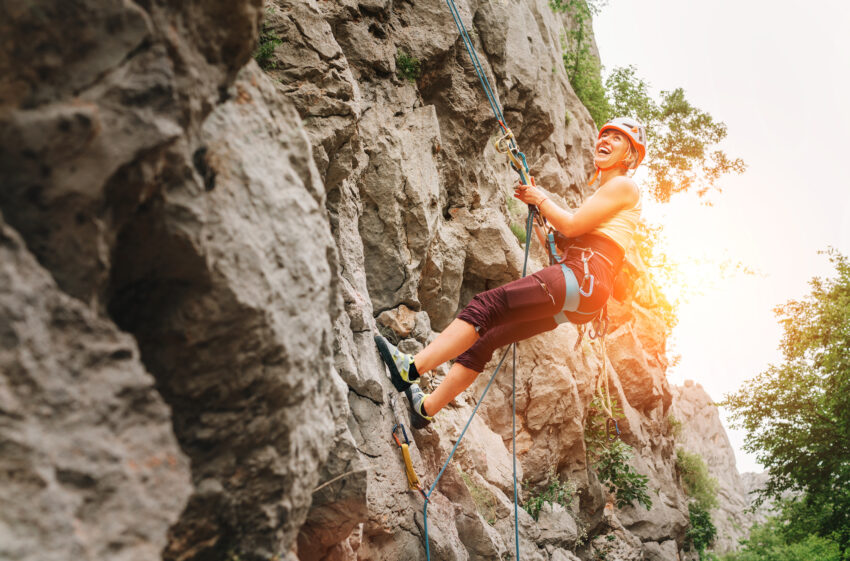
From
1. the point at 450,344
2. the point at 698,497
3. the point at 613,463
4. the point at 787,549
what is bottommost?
the point at 450,344

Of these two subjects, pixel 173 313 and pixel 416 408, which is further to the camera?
pixel 416 408

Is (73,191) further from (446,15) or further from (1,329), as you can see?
(446,15)

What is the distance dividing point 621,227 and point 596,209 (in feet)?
0.88

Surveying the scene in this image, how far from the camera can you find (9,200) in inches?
58.7

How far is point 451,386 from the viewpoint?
4.45m

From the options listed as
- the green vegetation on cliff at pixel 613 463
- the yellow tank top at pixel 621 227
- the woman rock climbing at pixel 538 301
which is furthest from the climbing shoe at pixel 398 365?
the green vegetation on cliff at pixel 613 463

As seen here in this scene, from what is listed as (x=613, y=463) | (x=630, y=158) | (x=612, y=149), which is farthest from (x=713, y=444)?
(x=612, y=149)

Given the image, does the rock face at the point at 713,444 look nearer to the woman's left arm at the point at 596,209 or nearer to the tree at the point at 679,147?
the tree at the point at 679,147

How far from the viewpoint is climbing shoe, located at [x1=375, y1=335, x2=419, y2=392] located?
4.34m

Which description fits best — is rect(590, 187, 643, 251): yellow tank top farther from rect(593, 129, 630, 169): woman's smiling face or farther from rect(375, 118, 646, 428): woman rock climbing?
rect(593, 129, 630, 169): woman's smiling face

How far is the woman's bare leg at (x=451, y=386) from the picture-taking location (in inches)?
173

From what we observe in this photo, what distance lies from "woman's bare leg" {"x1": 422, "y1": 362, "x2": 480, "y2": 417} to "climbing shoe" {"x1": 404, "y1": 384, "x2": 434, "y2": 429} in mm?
33

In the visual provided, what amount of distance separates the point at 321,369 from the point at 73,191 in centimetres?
111

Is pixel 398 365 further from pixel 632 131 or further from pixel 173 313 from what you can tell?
pixel 632 131
